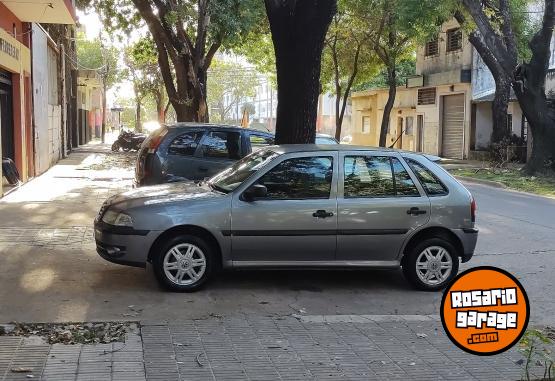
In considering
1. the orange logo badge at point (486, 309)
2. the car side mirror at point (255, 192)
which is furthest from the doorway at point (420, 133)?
the orange logo badge at point (486, 309)

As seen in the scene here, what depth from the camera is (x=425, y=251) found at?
7340mm

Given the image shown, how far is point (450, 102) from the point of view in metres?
33.8

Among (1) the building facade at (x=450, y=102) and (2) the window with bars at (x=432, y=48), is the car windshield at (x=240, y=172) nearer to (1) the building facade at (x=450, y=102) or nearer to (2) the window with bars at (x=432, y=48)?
(1) the building facade at (x=450, y=102)

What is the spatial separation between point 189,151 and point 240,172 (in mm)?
3414

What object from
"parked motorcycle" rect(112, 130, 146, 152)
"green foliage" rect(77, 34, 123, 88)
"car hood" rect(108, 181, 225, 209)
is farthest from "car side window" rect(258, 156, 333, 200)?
"green foliage" rect(77, 34, 123, 88)

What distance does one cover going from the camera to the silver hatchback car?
6852 millimetres

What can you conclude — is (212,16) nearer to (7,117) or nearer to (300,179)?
(7,117)

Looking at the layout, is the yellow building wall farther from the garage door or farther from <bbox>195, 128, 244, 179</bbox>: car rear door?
<bbox>195, 128, 244, 179</bbox>: car rear door

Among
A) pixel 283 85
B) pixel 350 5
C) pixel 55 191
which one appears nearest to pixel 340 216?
pixel 283 85

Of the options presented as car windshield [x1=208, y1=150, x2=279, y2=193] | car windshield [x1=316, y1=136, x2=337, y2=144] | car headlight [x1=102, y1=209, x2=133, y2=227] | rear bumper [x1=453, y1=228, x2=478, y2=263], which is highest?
car windshield [x1=316, y1=136, x2=337, y2=144]

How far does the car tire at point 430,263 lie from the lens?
7.32 m

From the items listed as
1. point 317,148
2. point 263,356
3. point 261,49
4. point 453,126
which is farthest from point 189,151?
point 453,126

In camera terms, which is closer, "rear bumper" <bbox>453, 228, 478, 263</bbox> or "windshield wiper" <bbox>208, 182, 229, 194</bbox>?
"windshield wiper" <bbox>208, 182, 229, 194</bbox>

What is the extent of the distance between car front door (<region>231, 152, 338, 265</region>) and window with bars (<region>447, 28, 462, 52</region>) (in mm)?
27433
